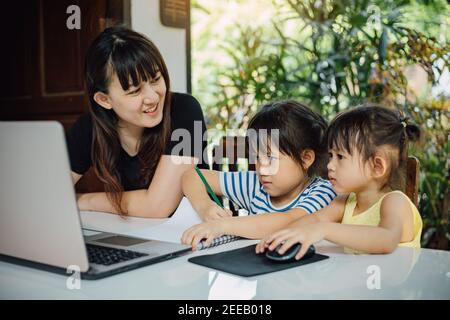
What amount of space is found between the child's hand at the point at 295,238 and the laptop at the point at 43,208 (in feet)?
0.64

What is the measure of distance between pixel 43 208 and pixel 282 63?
91.0 inches

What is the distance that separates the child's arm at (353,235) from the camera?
2.85 ft

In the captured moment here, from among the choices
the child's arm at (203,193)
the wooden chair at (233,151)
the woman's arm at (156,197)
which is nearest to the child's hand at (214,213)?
the child's arm at (203,193)

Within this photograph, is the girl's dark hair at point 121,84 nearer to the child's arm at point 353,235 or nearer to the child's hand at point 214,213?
the child's hand at point 214,213

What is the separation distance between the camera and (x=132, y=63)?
1368 mm

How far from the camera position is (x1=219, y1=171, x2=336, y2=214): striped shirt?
1.21 metres

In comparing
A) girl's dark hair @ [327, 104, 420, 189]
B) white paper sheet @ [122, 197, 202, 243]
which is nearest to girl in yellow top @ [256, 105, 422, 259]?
girl's dark hair @ [327, 104, 420, 189]

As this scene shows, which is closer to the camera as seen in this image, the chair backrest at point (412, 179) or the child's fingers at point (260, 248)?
the child's fingers at point (260, 248)

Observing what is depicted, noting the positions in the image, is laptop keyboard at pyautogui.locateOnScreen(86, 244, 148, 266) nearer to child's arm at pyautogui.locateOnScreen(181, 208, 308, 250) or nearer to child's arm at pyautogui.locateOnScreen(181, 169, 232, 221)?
child's arm at pyautogui.locateOnScreen(181, 208, 308, 250)

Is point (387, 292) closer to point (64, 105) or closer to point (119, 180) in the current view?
point (119, 180)

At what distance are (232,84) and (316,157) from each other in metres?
1.73

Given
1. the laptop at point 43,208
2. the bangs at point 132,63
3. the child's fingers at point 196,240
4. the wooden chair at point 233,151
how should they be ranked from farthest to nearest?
the wooden chair at point 233,151, the bangs at point 132,63, the child's fingers at point 196,240, the laptop at point 43,208

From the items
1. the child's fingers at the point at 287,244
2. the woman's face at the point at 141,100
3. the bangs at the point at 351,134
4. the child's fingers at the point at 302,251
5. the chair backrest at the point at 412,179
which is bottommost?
the child's fingers at the point at 302,251
